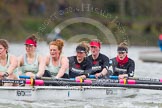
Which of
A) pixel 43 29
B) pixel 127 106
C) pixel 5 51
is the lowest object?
pixel 127 106

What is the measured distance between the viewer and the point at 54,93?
55.8 ft

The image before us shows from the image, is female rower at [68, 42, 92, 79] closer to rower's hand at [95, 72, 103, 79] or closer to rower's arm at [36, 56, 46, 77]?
rower's hand at [95, 72, 103, 79]

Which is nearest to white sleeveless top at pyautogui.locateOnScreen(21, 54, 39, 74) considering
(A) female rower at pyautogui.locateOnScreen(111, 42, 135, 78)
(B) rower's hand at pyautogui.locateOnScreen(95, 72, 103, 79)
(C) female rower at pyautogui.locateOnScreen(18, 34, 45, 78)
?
(C) female rower at pyautogui.locateOnScreen(18, 34, 45, 78)

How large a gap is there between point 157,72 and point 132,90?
705 cm

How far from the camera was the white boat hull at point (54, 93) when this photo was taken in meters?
16.4

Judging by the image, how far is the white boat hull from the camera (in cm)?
1641

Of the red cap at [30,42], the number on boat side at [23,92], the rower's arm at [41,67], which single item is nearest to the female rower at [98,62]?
the rower's arm at [41,67]

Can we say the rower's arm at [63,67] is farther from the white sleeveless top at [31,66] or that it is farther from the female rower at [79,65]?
the white sleeveless top at [31,66]

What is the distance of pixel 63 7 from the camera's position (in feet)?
174

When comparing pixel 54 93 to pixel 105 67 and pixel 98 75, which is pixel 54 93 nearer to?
pixel 98 75

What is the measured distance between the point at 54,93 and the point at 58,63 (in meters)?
1.37

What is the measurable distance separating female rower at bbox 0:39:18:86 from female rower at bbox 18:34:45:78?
69cm

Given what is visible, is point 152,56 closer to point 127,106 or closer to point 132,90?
point 132,90

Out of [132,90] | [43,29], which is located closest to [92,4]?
[43,29]
